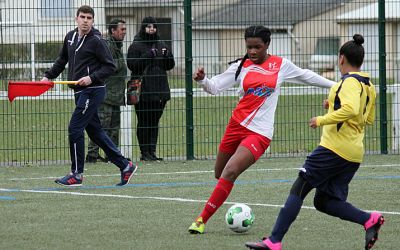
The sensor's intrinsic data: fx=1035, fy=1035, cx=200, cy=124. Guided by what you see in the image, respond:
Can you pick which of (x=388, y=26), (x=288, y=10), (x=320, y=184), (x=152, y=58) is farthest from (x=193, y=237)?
(x=388, y=26)

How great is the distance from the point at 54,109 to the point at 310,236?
7409 mm

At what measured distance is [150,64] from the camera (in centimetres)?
Answer: 1489

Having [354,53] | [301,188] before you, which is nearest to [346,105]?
[354,53]

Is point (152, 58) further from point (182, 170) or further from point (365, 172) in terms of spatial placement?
point (365, 172)

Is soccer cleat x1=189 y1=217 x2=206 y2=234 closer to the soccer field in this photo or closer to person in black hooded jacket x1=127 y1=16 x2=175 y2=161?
the soccer field

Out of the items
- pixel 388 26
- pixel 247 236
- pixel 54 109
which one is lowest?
pixel 247 236

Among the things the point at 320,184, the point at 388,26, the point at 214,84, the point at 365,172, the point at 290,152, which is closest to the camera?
the point at 320,184

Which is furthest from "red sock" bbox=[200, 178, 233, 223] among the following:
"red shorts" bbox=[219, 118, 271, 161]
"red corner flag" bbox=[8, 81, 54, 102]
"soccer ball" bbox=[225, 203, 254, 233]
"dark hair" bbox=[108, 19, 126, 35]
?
"dark hair" bbox=[108, 19, 126, 35]

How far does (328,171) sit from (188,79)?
751 cm

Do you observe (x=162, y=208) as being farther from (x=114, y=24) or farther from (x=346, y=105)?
(x=114, y=24)

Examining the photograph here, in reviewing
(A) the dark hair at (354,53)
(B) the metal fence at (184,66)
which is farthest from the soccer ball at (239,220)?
(B) the metal fence at (184,66)

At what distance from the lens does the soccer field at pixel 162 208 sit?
8.21 meters

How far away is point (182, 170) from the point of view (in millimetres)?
13758

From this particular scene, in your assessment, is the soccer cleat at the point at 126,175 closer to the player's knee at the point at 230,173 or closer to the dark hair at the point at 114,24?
the dark hair at the point at 114,24
